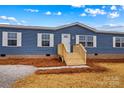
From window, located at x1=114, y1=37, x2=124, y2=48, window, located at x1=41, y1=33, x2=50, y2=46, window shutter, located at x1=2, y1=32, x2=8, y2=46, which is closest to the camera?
window shutter, located at x1=2, y1=32, x2=8, y2=46

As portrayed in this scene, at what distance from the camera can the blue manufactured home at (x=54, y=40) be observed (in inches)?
789

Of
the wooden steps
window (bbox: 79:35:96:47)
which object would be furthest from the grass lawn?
window (bbox: 79:35:96:47)

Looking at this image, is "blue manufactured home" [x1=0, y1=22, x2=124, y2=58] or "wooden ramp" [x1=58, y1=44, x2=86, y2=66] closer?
"wooden ramp" [x1=58, y1=44, x2=86, y2=66]

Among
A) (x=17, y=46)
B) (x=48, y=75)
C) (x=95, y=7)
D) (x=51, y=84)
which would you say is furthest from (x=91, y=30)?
(x=95, y=7)

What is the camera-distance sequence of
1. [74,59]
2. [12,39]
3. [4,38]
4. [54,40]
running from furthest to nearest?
[54,40] → [12,39] → [4,38] → [74,59]

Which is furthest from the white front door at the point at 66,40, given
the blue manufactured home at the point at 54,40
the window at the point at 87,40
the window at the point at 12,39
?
the window at the point at 12,39

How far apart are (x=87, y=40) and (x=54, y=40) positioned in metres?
3.31

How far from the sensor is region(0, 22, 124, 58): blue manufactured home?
20.0 metres

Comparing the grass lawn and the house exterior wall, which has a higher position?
the house exterior wall

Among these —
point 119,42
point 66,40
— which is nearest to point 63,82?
point 66,40

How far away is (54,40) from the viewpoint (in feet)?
69.9

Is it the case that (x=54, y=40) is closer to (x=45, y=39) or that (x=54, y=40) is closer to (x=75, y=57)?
(x=45, y=39)

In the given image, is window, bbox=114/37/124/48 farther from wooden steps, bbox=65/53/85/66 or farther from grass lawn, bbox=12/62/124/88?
grass lawn, bbox=12/62/124/88

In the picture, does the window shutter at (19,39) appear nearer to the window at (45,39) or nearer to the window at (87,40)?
the window at (45,39)
